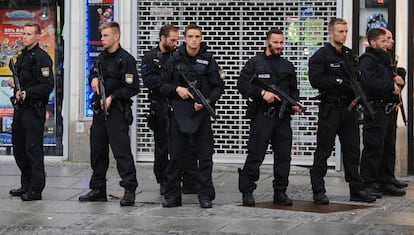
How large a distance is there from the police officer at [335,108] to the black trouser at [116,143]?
213 cm

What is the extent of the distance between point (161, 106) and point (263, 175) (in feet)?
8.58

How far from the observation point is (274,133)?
31.5 feet

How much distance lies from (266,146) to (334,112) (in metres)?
0.87

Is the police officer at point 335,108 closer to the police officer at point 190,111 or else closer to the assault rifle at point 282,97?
the assault rifle at point 282,97

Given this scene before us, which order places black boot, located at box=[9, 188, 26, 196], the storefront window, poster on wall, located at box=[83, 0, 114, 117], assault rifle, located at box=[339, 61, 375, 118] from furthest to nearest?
1. the storefront window
2. poster on wall, located at box=[83, 0, 114, 117]
3. black boot, located at box=[9, 188, 26, 196]
4. assault rifle, located at box=[339, 61, 375, 118]

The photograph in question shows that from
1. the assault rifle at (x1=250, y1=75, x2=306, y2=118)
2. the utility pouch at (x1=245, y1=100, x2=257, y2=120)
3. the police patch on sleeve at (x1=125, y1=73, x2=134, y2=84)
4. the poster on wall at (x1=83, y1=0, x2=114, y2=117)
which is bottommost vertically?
the utility pouch at (x1=245, y1=100, x2=257, y2=120)

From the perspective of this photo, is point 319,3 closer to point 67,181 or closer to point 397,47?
point 397,47

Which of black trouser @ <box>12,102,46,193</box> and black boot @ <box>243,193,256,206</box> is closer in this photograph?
black boot @ <box>243,193,256,206</box>

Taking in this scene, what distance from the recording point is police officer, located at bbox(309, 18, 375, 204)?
9.59 metres

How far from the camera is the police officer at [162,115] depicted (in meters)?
10.1

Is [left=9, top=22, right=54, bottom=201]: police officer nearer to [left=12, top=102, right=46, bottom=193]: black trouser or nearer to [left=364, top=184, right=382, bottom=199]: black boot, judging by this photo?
[left=12, top=102, right=46, bottom=193]: black trouser

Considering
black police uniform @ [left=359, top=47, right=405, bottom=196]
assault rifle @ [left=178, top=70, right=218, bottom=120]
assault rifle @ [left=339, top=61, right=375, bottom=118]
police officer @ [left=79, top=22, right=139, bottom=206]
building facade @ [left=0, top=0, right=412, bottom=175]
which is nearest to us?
assault rifle @ [left=178, top=70, right=218, bottom=120]

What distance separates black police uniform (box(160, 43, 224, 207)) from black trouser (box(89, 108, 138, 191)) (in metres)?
0.46

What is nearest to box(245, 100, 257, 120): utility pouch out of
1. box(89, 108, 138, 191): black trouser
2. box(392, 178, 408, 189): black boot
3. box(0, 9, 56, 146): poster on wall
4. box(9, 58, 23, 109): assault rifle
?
box(89, 108, 138, 191): black trouser
